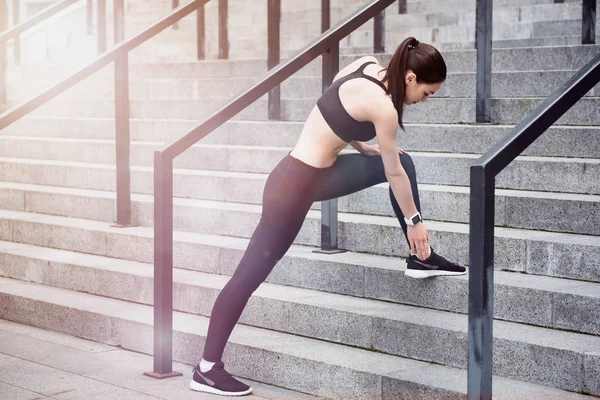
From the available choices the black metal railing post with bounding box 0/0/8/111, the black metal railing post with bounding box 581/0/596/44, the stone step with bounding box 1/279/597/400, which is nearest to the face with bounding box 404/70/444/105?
the stone step with bounding box 1/279/597/400

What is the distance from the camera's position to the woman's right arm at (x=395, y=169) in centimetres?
379

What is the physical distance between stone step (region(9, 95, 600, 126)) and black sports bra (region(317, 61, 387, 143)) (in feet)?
2.38

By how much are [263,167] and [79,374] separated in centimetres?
213

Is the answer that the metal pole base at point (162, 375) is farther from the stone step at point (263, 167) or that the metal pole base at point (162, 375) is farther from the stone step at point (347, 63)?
the stone step at point (347, 63)

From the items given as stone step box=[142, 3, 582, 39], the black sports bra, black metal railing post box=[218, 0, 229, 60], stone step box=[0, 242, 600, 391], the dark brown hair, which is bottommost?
stone step box=[0, 242, 600, 391]

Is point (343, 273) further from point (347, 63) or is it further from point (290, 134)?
point (347, 63)

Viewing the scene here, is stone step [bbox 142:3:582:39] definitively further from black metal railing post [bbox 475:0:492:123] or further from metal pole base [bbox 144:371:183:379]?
metal pole base [bbox 144:371:183:379]

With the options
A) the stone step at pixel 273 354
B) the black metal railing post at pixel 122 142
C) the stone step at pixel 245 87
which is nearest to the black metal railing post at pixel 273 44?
the stone step at pixel 245 87

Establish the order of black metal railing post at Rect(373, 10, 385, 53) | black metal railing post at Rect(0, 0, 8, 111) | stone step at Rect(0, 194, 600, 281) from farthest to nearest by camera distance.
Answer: black metal railing post at Rect(0, 0, 8, 111) < black metal railing post at Rect(373, 10, 385, 53) < stone step at Rect(0, 194, 600, 281)

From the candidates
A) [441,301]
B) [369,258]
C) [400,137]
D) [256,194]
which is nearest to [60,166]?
[256,194]

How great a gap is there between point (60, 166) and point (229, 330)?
137 inches

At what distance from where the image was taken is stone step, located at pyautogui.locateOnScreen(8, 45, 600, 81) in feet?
20.2

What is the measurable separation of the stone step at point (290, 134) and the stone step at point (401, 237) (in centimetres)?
54

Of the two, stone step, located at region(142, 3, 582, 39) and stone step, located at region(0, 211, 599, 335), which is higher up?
stone step, located at region(142, 3, 582, 39)
